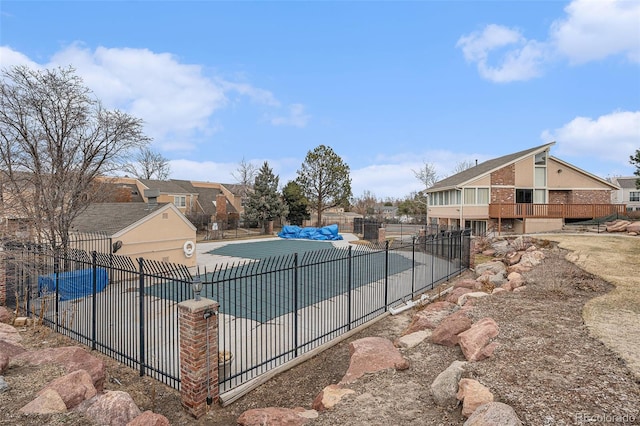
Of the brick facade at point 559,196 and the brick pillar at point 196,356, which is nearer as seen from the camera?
the brick pillar at point 196,356

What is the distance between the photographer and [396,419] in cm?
426

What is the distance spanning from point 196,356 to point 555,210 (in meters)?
28.3

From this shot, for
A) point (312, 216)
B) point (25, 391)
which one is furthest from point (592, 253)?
point (312, 216)

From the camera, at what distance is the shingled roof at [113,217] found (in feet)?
50.6

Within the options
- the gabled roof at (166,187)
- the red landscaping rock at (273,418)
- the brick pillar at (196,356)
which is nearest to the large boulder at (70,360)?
the brick pillar at (196,356)

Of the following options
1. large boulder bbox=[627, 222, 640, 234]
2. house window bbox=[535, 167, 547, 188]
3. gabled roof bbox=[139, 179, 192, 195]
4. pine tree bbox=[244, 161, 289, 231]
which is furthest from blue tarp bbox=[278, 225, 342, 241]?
large boulder bbox=[627, 222, 640, 234]

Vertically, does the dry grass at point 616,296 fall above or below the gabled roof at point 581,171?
below

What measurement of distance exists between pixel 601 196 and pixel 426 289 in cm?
2554

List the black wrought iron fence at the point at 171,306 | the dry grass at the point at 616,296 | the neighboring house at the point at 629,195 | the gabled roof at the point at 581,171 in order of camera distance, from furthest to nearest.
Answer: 1. the neighboring house at the point at 629,195
2. the gabled roof at the point at 581,171
3. the black wrought iron fence at the point at 171,306
4. the dry grass at the point at 616,296

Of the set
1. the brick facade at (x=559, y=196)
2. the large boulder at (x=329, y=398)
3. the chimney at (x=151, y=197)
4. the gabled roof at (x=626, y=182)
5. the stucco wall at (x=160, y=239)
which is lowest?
the large boulder at (x=329, y=398)

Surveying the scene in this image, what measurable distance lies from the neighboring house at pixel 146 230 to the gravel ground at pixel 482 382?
7.49 meters

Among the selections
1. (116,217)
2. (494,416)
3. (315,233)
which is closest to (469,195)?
(315,233)

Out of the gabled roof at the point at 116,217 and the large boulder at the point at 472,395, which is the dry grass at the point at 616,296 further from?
the gabled roof at the point at 116,217

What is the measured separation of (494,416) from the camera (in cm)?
360
